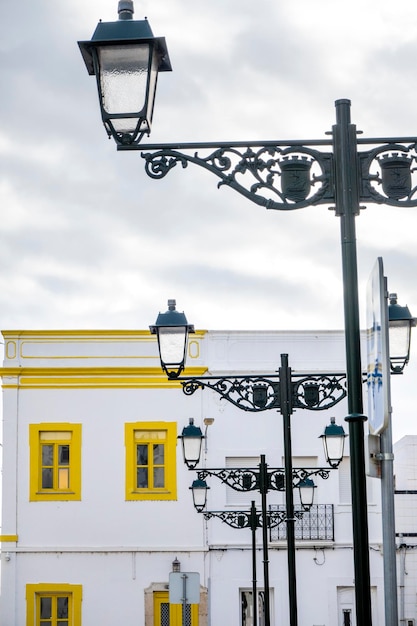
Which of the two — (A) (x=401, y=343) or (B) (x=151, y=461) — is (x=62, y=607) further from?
(A) (x=401, y=343)

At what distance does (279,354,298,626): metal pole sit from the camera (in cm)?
1286

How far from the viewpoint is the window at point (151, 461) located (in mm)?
27828

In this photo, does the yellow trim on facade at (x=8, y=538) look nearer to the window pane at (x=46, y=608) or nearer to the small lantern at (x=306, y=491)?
the window pane at (x=46, y=608)

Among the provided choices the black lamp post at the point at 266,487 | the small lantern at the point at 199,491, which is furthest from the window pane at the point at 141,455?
the small lantern at the point at 199,491

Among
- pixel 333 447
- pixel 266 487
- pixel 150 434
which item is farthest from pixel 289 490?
pixel 150 434

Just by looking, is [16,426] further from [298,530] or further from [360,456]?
[360,456]

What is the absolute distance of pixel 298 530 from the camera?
90.3ft

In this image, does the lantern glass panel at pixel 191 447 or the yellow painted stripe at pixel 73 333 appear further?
the yellow painted stripe at pixel 73 333

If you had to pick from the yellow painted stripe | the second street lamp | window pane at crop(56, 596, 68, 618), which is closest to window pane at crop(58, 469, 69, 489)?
window pane at crop(56, 596, 68, 618)

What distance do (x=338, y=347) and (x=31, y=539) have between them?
339 inches

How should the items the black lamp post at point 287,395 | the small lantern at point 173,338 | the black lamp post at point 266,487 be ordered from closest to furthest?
the small lantern at point 173,338 → the black lamp post at point 287,395 → the black lamp post at point 266,487

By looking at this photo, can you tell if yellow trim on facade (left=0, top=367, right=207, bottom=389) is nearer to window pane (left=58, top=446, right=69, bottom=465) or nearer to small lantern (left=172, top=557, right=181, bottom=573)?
window pane (left=58, top=446, right=69, bottom=465)

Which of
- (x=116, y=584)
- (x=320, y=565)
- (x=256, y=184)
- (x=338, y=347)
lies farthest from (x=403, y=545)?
(x=256, y=184)

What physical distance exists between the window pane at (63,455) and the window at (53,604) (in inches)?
112
